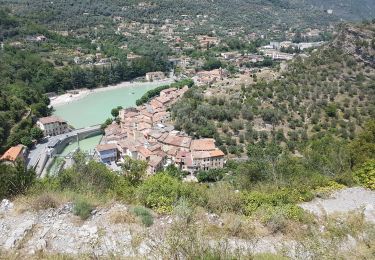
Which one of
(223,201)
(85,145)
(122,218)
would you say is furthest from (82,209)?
(85,145)

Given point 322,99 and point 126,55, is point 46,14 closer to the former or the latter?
point 126,55

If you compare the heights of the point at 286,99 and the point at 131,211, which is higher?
the point at 131,211

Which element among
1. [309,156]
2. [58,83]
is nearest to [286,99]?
[309,156]

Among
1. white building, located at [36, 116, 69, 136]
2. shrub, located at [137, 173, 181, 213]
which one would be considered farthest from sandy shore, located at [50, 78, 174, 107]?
shrub, located at [137, 173, 181, 213]

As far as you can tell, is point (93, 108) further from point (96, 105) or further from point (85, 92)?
point (85, 92)

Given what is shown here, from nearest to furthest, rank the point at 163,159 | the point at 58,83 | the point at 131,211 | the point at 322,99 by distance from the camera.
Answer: the point at 131,211 → the point at 163,159 → the point at 322,99 → the point at 58,83

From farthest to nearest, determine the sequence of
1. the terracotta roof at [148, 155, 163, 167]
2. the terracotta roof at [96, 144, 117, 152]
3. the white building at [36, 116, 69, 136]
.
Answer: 1. the white building at [36, 116, 69, 136]
2. the terracotta roof at [96, 144, 117, 152]
3. the terracotta roof at [148, 155, 163, 167]

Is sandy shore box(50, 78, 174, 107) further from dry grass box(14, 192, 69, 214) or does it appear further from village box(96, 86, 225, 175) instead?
dry grass box(14, 192, 69, 214)
